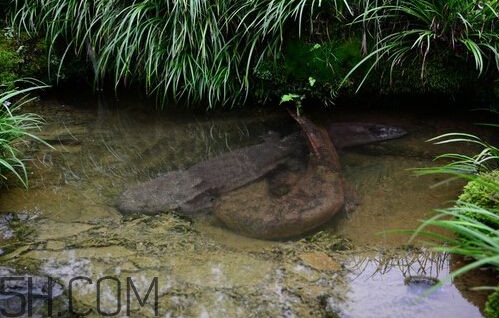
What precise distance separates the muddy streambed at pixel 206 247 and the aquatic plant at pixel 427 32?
0.56 m

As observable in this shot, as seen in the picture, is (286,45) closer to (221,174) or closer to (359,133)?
(359,133)

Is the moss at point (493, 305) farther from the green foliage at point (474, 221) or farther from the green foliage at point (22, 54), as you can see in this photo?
the green foliage at point (22, 54)

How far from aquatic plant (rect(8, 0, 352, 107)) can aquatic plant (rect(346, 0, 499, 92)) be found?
0.35m

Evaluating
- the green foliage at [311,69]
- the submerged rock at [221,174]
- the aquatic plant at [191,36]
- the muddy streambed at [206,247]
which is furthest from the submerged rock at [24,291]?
the green foliage at [311,69]

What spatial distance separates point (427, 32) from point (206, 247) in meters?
2.32

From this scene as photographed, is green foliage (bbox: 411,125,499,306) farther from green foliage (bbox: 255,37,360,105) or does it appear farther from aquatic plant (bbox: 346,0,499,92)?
green foliage (bbox: 255,37,360,105)

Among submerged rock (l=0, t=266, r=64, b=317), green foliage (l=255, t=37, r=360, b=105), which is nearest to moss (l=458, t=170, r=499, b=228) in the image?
green foliage (l=255, t=37, r=360, b=105)

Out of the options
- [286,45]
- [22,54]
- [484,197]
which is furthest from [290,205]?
[22,54]

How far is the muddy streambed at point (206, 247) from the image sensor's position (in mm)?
2168

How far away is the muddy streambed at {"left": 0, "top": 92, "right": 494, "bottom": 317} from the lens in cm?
217

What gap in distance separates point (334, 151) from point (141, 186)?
1398 millimetres

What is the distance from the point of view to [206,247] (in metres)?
2.62

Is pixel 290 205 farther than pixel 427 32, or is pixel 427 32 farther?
pixel 427 32

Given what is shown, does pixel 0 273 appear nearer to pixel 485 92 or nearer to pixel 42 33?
pixel 42 33
